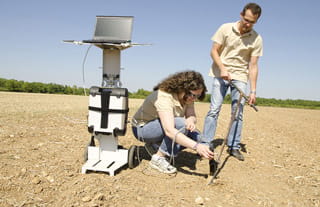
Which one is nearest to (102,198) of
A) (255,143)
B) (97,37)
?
(97,37)

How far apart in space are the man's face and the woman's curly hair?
3.33 feet

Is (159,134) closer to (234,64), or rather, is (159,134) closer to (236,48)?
(234,64)

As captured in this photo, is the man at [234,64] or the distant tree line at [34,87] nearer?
the man at [234,64]

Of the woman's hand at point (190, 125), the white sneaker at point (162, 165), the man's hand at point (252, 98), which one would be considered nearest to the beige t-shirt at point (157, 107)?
the woman's hand at point (190, 125)

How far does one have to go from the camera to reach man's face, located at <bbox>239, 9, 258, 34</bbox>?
3311mm

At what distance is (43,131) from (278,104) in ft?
105

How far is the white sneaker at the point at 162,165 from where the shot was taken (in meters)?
2.98

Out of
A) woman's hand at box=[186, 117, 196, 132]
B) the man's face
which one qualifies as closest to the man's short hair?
the man's face

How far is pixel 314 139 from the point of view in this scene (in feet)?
18.8

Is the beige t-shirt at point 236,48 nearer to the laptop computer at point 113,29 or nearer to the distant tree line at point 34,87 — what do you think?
the laptop computer at point 113,29

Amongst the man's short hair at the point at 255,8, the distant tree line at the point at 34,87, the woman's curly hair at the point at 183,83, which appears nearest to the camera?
the woman's curly hair at the point at 183,83

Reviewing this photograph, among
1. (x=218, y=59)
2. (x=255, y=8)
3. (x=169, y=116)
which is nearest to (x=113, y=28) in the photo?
(x=169, y=116)

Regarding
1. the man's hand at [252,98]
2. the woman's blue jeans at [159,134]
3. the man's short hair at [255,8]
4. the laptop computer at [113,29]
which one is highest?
the man's short hair at [255,8]

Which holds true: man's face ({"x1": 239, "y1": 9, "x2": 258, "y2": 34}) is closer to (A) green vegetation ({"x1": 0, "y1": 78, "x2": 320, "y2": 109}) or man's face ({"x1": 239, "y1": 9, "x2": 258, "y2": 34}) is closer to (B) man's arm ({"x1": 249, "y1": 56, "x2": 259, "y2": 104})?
(B) man's arm ({"x1": 249, "y1": 56, "x2": 259, "y2": 104})
